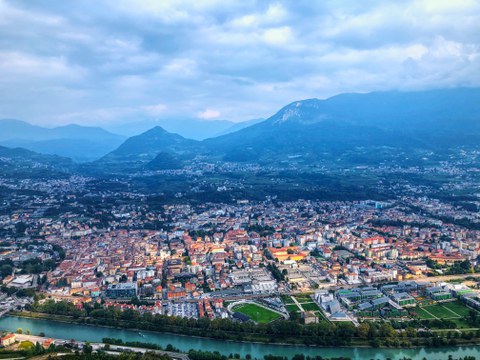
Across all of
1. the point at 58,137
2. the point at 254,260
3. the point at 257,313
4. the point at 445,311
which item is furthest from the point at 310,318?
the point at 58,137

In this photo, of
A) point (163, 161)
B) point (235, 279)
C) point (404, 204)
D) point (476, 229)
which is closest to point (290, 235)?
point (235, 279)

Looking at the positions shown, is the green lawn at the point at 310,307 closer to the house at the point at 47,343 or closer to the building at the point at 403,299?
the building at the point at 403,299

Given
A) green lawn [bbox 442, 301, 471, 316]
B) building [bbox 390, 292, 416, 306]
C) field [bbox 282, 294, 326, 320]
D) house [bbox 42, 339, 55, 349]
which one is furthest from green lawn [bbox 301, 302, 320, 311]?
house [bbox 42, 339, 55, 349]

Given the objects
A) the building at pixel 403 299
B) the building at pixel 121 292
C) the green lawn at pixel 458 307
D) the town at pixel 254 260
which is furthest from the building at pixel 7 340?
the green lawn at pixel 458 307

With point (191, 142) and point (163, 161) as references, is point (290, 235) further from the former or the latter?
point (191, 142)

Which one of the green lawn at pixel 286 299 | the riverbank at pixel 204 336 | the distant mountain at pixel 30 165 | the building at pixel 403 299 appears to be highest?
the distant mountain at pixel 30 165

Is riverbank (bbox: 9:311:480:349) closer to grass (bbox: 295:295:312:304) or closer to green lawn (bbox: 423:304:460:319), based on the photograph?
green lawn (bbox: 423:304:460:319)

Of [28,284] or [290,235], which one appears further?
[290,235]
